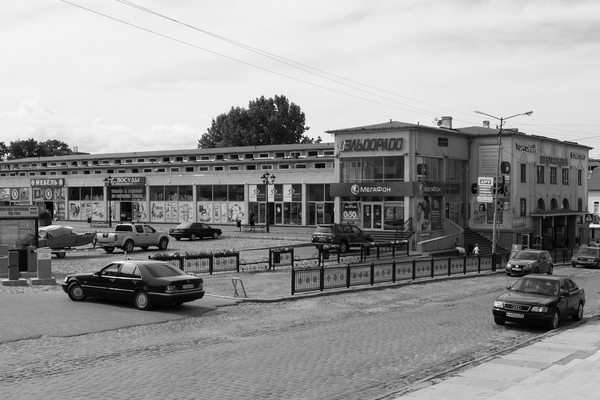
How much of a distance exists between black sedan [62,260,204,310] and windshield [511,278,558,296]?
10024 mm

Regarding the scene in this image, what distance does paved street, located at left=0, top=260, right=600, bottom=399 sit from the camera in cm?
1134

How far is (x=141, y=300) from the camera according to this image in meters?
19.9

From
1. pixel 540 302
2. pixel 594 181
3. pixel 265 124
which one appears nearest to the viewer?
pixel 540 302

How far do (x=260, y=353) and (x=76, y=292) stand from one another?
9.31 meters

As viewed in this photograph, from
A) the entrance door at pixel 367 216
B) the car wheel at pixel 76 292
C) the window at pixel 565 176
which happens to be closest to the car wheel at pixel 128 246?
the entrance door at pixel 367 216

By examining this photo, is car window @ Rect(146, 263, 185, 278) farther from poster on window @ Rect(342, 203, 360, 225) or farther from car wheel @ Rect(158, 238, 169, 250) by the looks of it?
poster on window @ Rect(342, 203, 360, 225)

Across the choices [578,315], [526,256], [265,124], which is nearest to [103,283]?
[578,315]

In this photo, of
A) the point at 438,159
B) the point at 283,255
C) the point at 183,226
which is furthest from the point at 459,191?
the point at 283,255

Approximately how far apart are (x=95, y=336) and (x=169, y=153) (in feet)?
219

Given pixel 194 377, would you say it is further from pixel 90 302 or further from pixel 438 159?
pixel 438 159

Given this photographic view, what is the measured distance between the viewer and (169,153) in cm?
8112

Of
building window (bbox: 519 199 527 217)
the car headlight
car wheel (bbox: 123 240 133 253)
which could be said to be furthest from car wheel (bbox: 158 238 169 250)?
building window (bbox: 519 199 527 217)

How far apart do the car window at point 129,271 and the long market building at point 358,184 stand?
30.8m

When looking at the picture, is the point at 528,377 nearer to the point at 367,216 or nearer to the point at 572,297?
the point at 572,297
